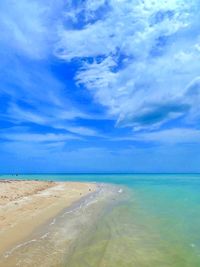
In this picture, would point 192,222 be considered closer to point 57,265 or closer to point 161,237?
point 161,237

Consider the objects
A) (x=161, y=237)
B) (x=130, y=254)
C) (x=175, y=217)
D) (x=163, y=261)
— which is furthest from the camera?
(x=175, y=217)

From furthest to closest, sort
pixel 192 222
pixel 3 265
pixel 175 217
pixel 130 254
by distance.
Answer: pixel 175 217 < pixel 192 222 < pixel 130 254 < pixel 3 265

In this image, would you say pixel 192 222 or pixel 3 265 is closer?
pixel 3 265

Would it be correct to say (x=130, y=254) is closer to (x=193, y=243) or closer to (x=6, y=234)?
(x=193, y=243)

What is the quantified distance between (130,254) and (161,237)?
12.0ft

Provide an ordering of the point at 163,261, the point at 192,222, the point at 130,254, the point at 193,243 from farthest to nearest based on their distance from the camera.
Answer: the point at 192,222
the point at 193,243
the point at 130,254
the point at 163,261

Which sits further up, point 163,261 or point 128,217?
point 128,217

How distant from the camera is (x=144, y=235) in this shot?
1644 cm

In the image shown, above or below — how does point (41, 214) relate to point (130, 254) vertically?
above

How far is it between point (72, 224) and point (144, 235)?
481cm

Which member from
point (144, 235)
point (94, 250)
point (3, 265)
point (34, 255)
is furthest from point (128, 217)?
point (3, 265)

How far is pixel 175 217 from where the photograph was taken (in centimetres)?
2252

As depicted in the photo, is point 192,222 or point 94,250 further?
point 192,222

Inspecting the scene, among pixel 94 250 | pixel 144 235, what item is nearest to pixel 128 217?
pixel 144 235
